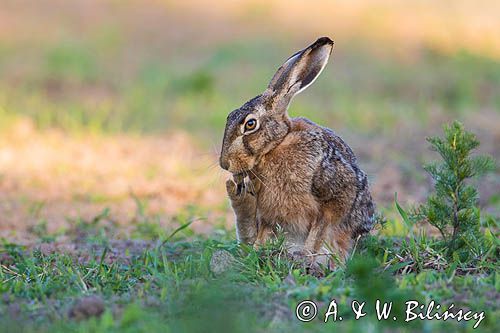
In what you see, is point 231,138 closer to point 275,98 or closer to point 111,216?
point 275,98

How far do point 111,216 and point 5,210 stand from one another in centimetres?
90

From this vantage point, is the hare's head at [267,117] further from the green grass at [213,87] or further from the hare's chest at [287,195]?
the green grass at [213,87]

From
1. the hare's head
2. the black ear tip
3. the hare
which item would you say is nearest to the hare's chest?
the hare

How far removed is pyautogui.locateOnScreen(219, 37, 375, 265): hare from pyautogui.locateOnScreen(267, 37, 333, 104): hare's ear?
90mm

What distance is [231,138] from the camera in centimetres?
526

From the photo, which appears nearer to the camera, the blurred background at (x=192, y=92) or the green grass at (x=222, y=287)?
the green grass at (x=222, y=287)

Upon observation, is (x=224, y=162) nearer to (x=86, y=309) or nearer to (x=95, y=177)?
(x=86, y=309)

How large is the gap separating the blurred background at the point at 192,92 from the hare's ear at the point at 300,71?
65 centimetres

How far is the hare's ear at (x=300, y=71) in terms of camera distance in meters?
5.54

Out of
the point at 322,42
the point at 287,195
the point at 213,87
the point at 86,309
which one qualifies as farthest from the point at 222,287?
the point at 213,87

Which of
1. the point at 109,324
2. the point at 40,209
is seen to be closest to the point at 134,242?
the point at 40,209

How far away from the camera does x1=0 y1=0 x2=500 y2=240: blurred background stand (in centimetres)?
822

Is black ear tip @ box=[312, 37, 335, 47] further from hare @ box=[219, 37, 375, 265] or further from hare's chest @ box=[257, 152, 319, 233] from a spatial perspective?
hare's chest @ box=[257, 152, 319, 233]

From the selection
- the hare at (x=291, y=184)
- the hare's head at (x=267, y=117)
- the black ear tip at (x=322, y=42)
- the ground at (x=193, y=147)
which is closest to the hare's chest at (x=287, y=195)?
the hare at (x=291, y=184)
